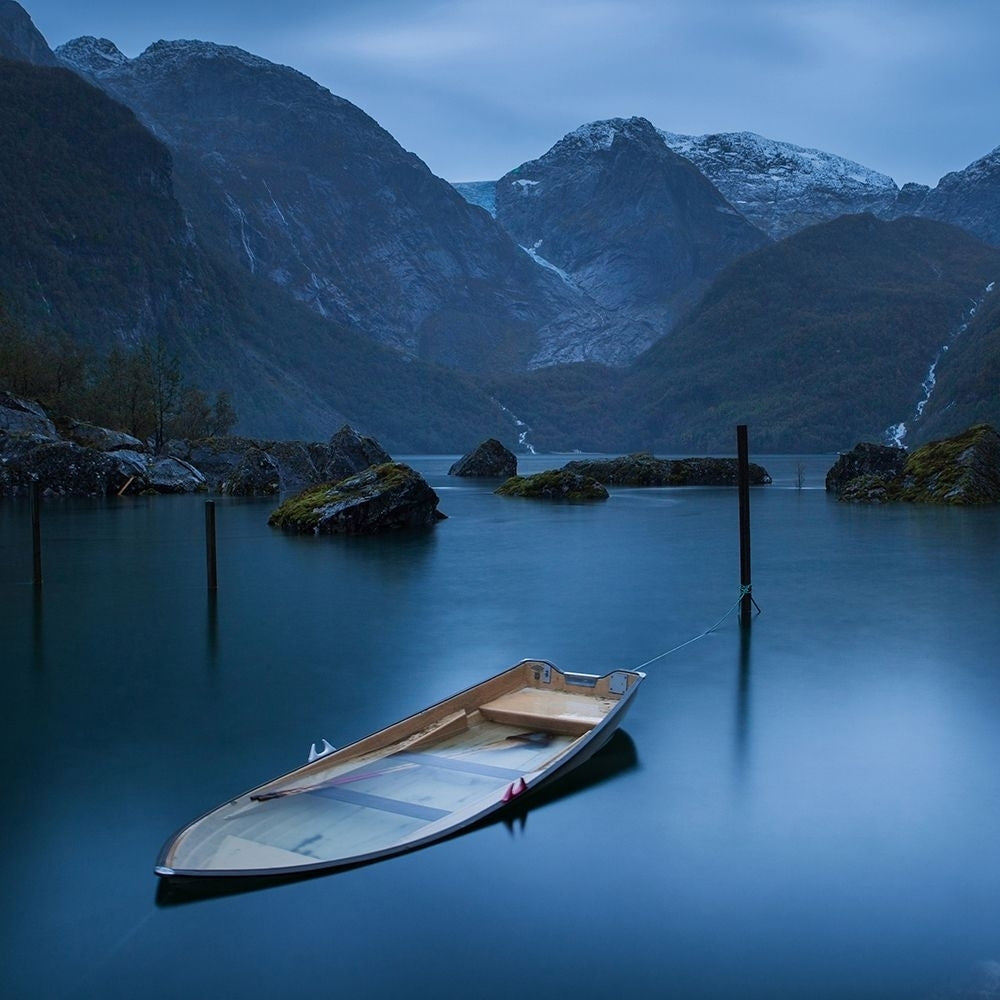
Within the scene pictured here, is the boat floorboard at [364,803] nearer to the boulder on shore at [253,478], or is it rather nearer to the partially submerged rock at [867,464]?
the partially submerged rock at [867,464]

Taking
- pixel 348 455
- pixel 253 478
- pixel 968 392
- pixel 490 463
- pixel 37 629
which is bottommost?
pixel 37 629

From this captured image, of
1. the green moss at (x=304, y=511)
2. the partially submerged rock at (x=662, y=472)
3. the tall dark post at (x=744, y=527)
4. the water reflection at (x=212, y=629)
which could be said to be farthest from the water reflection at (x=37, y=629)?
the partially submerged rock at (x=662, y=472)

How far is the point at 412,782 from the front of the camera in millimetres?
9633

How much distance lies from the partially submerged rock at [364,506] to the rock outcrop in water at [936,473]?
Answer: 24.9 metres

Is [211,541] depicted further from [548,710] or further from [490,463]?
[490,463]

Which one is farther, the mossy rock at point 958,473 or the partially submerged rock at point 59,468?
the partially submerged rock at point 59,468

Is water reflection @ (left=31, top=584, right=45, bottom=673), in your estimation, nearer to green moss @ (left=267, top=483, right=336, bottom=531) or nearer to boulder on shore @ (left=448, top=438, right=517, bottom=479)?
green moss @ (left=267, top=483, right=336, bottom=531)

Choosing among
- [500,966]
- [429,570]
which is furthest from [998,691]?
[429,570]

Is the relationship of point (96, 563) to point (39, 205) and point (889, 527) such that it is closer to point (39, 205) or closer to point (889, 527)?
point (889, 527)

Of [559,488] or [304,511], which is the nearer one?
[304,511]

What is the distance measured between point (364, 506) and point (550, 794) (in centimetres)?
2731

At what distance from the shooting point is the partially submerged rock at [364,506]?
36.5 meters

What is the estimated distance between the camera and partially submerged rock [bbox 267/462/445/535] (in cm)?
3653

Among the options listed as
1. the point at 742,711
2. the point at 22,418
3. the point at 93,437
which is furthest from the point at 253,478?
the point at 742,711
